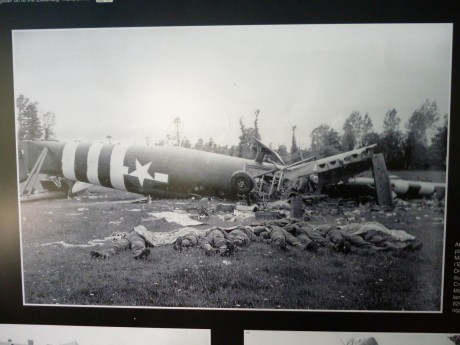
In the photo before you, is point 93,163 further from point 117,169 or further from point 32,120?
point 32,120

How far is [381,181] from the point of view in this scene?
1.56m

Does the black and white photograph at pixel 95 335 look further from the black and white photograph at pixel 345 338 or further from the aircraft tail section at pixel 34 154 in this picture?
the aircraft tail section at pixel 34 154

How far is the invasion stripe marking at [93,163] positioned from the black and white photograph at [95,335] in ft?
2.27

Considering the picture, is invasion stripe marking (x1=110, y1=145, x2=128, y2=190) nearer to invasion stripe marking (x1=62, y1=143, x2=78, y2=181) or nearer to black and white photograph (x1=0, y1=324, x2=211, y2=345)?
invasion stripe marking (x1=62, y1=143, x2=78, y2=181)

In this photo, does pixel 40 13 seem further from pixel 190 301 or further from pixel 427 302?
pixel 427 302

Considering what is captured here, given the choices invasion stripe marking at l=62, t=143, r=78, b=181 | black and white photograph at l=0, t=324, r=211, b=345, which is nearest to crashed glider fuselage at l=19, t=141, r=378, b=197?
invasion stripe marking at l=62, t=143, r=78, b=181

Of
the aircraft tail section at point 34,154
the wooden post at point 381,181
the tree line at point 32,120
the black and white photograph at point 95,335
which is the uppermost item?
the tree line at point 32,120

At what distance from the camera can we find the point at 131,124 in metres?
1.61

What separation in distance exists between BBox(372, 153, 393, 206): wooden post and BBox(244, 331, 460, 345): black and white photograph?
60 centimetres

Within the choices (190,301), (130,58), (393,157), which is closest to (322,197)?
(393,157)

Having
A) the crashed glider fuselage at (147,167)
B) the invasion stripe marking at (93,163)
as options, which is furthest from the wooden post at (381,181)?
the invasion stripe marking at (93,163)

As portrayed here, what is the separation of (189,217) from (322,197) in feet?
2.00

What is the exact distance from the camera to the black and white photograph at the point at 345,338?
5.21 feet

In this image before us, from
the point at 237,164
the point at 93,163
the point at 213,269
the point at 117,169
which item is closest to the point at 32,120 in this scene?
the point at 93,163
